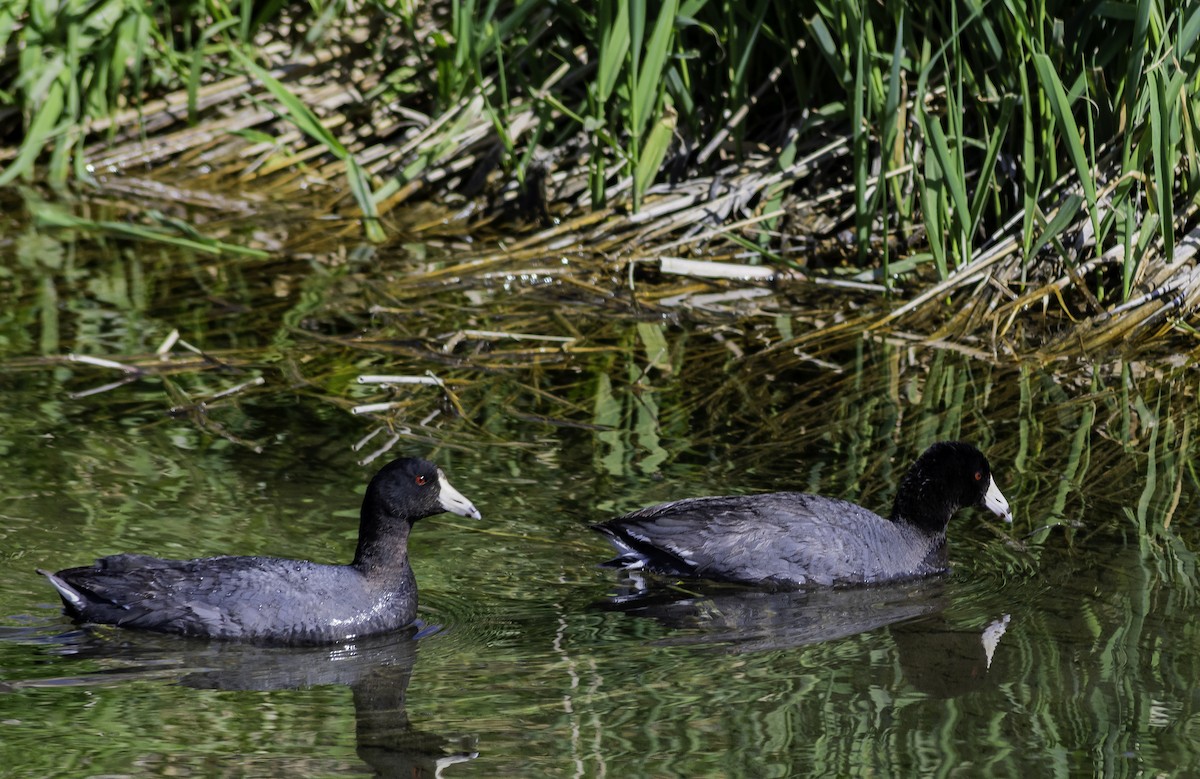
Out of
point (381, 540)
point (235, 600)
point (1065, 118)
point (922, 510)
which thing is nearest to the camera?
point (235, 600)

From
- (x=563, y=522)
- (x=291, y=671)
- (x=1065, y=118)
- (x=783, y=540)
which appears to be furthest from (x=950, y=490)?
(x=291, y=671)

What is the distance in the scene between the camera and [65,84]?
8367 millimetres

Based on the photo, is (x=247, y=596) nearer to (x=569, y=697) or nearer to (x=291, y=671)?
(x=291, y=671)

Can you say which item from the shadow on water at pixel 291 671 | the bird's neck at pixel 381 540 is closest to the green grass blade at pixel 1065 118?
the bird's neck at pixel 381 540

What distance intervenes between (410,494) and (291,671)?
1.88 feet

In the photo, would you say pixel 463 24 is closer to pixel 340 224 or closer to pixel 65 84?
pixel 340 224

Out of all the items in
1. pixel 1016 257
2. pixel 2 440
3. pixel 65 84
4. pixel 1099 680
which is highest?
pixel 65 84

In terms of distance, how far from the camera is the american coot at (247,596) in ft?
13.3

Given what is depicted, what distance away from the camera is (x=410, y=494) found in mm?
4223

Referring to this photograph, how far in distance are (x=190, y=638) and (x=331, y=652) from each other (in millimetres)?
343

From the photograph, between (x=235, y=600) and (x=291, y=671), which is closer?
(x=291, y=671)

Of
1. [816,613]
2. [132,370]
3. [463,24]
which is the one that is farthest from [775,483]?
[463,24]

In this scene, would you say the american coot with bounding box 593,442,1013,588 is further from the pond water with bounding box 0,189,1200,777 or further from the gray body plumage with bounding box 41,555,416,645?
the gray body plumage with bounding box 41,555,416,645

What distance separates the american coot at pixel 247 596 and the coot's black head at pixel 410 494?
11 cm
